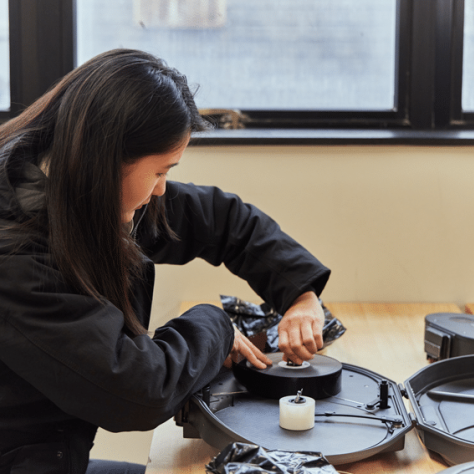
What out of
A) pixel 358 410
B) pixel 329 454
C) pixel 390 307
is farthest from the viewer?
pixel 390 307

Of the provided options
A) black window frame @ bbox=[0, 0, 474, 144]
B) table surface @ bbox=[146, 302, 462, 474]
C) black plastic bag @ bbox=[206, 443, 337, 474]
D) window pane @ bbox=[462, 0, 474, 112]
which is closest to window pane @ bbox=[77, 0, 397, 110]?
black window frame @ bbox=[0, 0, 474, 144]

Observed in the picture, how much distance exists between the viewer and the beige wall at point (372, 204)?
58.5 inches

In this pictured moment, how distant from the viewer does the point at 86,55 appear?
1.72m

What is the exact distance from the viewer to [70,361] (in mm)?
609

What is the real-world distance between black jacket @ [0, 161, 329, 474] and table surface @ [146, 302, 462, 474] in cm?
9

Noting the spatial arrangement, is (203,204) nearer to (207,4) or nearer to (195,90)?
(195,90)

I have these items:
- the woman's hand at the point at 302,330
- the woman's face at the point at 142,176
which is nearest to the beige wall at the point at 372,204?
the woman's hand at the point at 302,330

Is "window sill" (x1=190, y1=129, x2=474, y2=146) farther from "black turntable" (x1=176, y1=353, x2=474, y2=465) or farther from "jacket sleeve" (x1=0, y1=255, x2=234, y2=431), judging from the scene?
"jacket sleeve" (x1=0, y1=255, x2=234, y2=431)

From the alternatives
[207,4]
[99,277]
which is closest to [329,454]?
[99,277]

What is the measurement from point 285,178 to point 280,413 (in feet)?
2.88

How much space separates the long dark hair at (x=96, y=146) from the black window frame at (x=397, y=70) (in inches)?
35.0

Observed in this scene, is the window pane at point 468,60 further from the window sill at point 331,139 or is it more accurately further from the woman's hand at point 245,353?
the woman's hand at point 245,353

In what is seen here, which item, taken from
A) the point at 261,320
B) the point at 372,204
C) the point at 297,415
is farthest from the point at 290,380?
the point at 372,204

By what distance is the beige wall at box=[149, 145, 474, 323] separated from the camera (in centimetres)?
149
